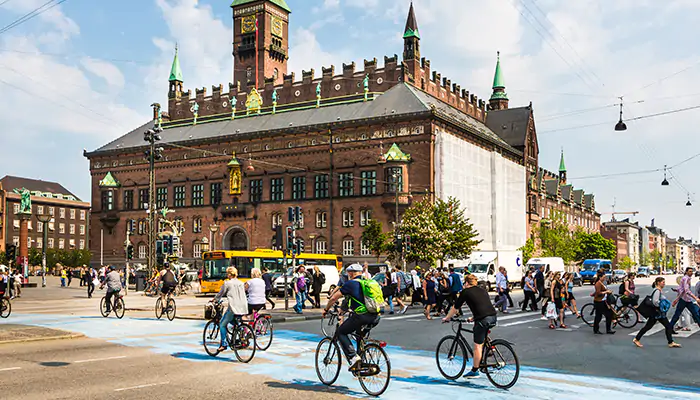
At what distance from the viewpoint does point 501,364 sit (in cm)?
1012

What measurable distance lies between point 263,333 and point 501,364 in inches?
216

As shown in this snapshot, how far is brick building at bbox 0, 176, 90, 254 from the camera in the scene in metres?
114

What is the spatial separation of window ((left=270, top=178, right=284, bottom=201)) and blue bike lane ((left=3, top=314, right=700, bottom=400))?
163ft

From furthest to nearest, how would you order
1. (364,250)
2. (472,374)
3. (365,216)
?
(365,216) < (364,250) < (472,374)

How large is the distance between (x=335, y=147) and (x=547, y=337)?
4725 centimetres

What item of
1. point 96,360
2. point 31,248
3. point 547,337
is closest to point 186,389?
point 96,360

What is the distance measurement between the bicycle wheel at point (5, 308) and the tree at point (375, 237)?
3481 cm

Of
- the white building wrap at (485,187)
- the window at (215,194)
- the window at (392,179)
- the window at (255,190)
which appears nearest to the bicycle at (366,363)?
the window at (392,179)

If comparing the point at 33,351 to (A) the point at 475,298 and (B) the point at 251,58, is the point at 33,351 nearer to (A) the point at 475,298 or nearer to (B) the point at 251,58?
(A) the point at 475,298

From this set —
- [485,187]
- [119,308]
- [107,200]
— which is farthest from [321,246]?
[119,308]

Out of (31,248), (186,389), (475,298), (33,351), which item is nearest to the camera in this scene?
(186,389)

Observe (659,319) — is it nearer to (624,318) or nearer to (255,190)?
(624,318)

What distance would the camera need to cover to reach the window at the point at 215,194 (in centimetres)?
7131

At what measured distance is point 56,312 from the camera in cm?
2559
